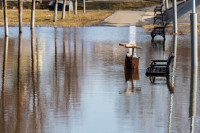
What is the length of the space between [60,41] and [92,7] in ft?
173

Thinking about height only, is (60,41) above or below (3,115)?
above

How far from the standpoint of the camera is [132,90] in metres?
17.5

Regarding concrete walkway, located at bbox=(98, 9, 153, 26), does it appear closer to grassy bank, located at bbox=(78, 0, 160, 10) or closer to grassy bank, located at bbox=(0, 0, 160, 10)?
grassy bank, located at bbox=(78, 0, 160, 10)

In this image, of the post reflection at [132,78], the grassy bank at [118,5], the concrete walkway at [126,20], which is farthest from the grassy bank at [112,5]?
the post reflection at [132,78]

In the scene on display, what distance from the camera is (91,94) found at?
16.7 metres

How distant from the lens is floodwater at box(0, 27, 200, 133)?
12562 millimetres

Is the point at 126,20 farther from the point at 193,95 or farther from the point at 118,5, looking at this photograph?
the point at 193,95

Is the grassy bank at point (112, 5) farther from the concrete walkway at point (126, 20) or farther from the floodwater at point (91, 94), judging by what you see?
the floodwater at point (91, 94)

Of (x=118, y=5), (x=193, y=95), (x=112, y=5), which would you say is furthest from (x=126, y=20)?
(x=193, y=95)

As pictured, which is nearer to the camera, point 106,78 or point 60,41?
point 106,78

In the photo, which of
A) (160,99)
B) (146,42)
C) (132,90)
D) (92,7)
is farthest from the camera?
(92,7)

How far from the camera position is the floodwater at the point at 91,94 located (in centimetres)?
1256

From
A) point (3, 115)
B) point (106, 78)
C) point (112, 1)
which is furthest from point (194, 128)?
point (112, 1)

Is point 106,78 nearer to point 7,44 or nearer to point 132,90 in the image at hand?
point 132,90
